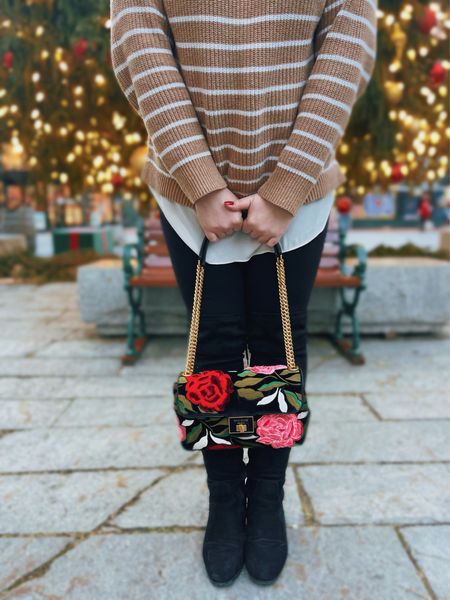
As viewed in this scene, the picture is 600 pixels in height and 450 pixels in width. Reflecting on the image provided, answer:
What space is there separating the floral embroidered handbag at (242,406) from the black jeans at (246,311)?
0.06m

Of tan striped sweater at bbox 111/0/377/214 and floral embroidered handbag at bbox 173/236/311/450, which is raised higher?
tan striped sweater at bbox 111/0/377/214

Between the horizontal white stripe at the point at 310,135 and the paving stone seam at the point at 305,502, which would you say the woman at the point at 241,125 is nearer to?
the horizontal white stripe at the point at 310,135

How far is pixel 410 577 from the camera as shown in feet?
4.23

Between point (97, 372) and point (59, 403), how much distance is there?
1.52ft

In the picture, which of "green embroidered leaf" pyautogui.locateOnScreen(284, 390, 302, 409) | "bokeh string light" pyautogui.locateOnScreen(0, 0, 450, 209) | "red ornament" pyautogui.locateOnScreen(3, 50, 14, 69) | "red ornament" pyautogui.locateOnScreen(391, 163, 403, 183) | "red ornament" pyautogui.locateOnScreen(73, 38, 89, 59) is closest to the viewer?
"green embroidered leaf" pyautogui.locateOnScreen(284, 390, 302, 409)

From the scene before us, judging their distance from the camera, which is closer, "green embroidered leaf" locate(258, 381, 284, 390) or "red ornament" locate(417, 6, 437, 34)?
"green embroidered leaf" locate(258, 381, 284, 390)

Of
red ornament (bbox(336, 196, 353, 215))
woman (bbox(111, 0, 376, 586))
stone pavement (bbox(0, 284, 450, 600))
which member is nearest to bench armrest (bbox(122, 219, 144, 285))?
stone pavement (bbox(0, 284, 450, 600))

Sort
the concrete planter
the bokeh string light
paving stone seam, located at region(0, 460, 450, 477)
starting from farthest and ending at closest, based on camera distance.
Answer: the bokeh string light < the concrete planter < paving stone seam, located at region(0, 460, 450, 477)

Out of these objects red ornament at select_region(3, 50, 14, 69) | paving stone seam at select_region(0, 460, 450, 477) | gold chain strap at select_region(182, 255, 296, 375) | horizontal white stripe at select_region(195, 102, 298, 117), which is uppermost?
red ornament at select_region(3, 50, 14, 69)

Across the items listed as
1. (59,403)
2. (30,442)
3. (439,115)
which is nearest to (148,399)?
(59,403)

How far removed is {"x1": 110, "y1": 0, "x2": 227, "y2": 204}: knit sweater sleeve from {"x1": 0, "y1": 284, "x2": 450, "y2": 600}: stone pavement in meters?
0.94

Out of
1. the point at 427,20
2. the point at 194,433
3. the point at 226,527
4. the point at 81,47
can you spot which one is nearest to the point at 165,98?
the point at 194,433

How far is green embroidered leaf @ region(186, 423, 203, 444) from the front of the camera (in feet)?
3.93

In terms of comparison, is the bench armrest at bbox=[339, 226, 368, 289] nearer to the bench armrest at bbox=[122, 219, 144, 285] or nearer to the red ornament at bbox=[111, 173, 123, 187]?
the bench armrest at bbox=[122, 219, 144, 285]
